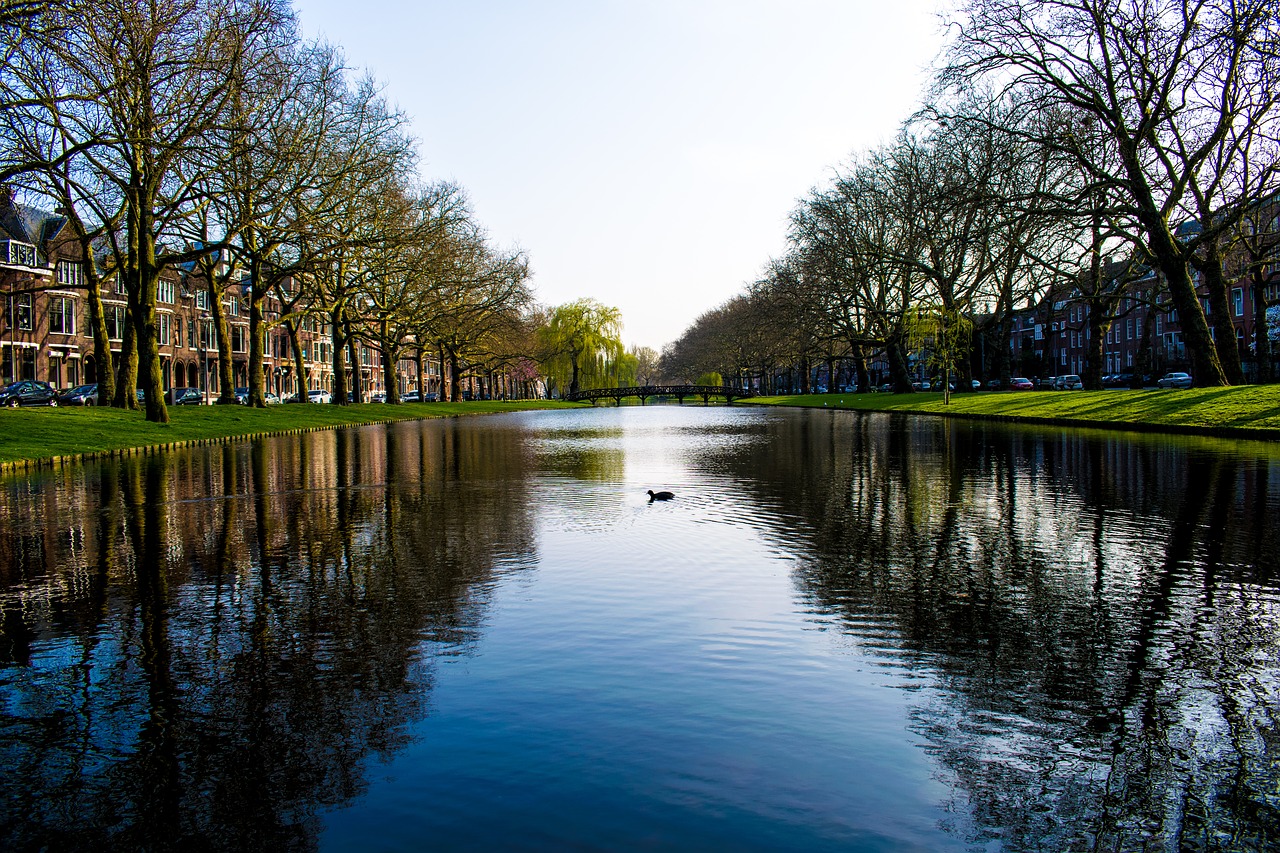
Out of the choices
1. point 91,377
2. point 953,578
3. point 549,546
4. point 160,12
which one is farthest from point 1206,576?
point 91,377

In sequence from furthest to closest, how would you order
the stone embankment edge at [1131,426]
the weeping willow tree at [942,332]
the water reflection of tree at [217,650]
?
the weeping willow tree at [942,332] → the stone embankment edge at [1131,426] → the water reflection of tree at [217,650]

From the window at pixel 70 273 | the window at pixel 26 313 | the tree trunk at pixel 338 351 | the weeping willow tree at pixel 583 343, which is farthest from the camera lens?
the weeping willow tree at pixel 583 343

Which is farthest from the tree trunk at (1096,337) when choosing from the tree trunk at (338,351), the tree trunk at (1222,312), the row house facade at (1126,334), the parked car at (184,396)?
the parked car at (184,396)

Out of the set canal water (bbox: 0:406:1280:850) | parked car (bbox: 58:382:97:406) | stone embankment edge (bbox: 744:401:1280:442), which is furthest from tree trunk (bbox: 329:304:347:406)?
canal water (bbox: 0:406:1280:850)

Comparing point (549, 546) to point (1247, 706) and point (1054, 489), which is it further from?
point (1054, 489)

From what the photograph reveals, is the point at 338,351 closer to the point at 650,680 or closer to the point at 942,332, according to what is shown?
the point at 942,332

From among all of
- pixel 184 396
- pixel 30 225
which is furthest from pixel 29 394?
pixel 30 225

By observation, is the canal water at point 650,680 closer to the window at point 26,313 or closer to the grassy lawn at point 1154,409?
the grassy lawn at point 1154,409

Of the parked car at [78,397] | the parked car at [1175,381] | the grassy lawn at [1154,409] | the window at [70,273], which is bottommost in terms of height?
the grassy lawn at [1154,409]

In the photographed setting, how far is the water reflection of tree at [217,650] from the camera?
4.12 m

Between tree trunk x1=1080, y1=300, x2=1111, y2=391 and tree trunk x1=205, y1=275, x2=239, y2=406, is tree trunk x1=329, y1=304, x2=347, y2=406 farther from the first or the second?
tree trunk x1=1080, y1=300, x2=1111, y2=391

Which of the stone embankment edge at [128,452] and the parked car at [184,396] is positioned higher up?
the parked car at [184,396]

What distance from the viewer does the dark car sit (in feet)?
171

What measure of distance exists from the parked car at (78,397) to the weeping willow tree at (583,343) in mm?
48302
